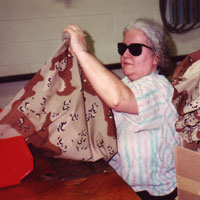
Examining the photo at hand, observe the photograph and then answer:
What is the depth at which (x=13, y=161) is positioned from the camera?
35.9 inches

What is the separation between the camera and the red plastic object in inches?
35.4

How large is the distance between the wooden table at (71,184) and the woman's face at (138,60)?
50cm

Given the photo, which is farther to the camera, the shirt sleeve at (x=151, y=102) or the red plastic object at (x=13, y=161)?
the shirt sleeve at (x=151, y=102)

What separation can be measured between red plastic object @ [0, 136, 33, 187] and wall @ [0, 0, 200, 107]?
3.48 ft

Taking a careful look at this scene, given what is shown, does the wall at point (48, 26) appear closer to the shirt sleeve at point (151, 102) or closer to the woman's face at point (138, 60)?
the woman's face at point (138, 60)

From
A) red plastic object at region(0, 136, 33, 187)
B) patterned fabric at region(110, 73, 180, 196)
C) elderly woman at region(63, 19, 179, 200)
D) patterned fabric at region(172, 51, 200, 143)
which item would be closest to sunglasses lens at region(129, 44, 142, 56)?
elderly woman at region(63, 19, 179, 200)

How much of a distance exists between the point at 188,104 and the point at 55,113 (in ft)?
1.66

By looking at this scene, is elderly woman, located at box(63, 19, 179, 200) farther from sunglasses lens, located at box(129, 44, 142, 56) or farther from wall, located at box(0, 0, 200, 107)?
wall, located at box(0, 0, 200, 107)

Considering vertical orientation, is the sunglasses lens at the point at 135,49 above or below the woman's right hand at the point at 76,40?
below

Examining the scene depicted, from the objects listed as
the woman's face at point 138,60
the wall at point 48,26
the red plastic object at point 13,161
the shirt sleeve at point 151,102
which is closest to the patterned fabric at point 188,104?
the shirt sleeve at point 151,102

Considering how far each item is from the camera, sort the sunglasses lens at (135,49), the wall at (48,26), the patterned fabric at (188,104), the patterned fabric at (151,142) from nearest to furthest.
Answer: the patterned fabric at (188,104), the patterned fabric at (151,142), the sunglasses lens at (135,49), the wall at (48,26)

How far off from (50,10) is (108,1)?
43cm

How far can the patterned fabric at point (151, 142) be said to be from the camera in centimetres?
113

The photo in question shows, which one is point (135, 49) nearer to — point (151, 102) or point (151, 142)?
point (151, 102)
